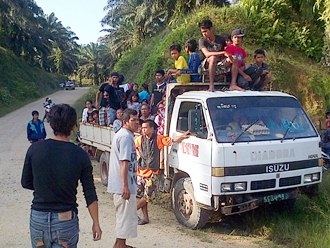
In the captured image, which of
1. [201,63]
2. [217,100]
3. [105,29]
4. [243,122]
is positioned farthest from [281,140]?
[105,29]

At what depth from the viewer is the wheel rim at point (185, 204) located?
6645mm

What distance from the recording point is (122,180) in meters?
5.36

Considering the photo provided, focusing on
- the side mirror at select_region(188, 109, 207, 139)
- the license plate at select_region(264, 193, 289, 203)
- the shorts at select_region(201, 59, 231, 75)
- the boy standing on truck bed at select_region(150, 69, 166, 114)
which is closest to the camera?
the license plate at select_region(264, 193, 289, 203)

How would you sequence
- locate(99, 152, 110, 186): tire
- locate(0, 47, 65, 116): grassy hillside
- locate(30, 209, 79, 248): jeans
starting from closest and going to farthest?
locate(30, 209, 79, 248): jeans
locate(99, 152, 110, 186): tire
locate(0, 47, 65, 116): grassy hillside

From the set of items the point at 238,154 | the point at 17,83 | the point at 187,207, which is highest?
the point at 238,154

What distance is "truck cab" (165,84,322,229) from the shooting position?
6.02 m

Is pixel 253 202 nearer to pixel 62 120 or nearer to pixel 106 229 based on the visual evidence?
pixel 106 229

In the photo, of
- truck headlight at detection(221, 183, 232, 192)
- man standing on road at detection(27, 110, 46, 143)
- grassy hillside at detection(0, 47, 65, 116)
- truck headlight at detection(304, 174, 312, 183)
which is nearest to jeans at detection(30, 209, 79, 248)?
truck headlight at detection(221, 183, 232, 192)

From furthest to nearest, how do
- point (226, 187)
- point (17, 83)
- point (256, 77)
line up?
point (17, 83), point (256, 77), point (226, 187)

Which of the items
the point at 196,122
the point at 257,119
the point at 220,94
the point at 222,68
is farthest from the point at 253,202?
the point at 222,68

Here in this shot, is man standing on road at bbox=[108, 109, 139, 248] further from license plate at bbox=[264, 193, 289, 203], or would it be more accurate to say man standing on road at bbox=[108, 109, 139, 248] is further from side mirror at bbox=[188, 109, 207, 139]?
license plate at bbox=[264, 193, 289, 203]

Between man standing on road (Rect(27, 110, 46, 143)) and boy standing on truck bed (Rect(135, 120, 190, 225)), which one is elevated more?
boy standing on truck bed (Rect(135, 120, 190, 225))

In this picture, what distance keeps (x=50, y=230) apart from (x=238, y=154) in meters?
3.11

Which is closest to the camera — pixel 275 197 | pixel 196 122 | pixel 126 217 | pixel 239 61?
pixel 126 217
